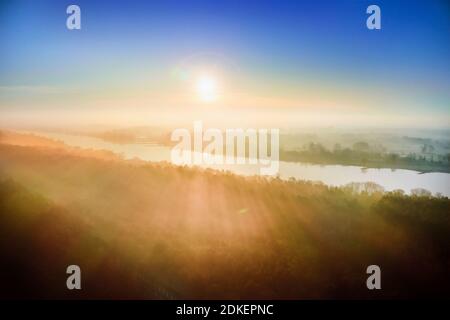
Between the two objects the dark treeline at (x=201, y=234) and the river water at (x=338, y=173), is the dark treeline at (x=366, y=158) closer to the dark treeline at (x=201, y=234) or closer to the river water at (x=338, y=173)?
the river water at (x=338, y=173)

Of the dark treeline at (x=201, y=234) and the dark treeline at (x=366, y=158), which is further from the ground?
the dark treeline at (x=366, y=158)

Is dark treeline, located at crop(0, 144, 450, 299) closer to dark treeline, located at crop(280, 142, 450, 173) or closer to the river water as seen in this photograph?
the river water

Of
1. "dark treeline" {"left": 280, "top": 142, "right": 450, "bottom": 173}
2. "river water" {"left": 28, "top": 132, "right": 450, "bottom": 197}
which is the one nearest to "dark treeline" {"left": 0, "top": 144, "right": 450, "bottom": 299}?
"river water" {"left": 28, "top": 132, "right": 450, "bottom": 197}

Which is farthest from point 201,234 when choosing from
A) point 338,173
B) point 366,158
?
point 366,158

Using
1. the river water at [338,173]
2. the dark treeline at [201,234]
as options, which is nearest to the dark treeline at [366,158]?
the river water at [338,173]

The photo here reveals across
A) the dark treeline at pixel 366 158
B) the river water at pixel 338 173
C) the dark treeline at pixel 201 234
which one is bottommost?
the dark treeline at pixel 201 234

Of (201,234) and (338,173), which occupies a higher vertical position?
(338,173)

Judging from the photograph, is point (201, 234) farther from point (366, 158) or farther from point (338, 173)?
point (366, 158)
